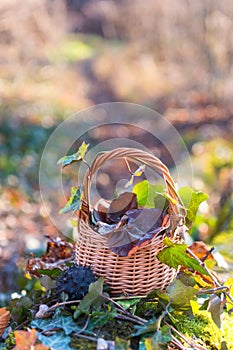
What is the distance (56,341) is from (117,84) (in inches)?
392

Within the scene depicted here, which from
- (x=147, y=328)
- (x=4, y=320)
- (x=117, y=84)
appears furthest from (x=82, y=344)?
(x=117, y=84)

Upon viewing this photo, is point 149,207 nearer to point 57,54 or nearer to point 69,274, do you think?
point 69,274

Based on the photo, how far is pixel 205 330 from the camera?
1.46 metres

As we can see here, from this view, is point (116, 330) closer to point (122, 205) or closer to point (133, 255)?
point (133, 255)

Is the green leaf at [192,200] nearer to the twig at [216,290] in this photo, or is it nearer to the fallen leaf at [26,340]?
the twig at [216,290]

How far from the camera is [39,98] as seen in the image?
27.6ft

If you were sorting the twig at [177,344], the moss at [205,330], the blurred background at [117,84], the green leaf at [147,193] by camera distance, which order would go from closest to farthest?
the twig at [177,344]
the moss at [205,330]
the green leaf at [147,193]
the blurred background at [117,84]

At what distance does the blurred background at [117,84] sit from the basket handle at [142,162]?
4.29ft

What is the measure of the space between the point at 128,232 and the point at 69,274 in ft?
0.72

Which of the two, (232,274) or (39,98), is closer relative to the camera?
(232,274)

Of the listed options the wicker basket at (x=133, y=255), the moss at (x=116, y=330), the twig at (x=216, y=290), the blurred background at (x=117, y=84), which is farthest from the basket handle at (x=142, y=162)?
the blurred background at (x=117, y=84)

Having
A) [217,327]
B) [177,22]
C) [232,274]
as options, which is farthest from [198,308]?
[177,22]

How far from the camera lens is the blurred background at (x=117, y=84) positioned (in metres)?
4.41

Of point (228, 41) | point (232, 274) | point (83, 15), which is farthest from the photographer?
point (83, 15)
